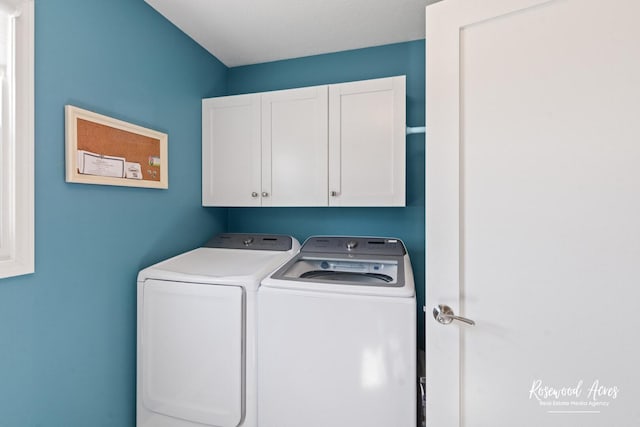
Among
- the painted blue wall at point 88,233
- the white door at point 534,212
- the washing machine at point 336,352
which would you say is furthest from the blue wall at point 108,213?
the white door at point 534,212

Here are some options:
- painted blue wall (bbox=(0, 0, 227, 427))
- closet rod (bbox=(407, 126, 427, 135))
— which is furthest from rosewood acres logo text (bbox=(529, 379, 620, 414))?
painted blue wall (bbox=(0, 0, 227, 427))

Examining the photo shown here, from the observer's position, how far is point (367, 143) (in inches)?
68.5

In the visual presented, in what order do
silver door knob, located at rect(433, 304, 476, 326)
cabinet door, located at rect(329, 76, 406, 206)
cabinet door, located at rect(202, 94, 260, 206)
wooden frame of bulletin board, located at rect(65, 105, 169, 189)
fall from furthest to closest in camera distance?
cabinet door, located at rect(202, 94, 260, 206) → cabinet door, located at rect(329, 76, 406, 206) → wooden frame of bulletin board, located at rect(65, 105, 169, 189) → silver door knob, located at rect(433, 304, 476, 326)

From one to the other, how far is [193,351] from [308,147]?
4.44 ft

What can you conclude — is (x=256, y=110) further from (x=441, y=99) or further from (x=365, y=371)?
(x=365, y=371)

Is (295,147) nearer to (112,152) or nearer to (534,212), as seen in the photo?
(112,152)

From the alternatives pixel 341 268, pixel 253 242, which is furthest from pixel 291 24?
pixel 341 268

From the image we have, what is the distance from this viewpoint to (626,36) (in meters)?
0.77

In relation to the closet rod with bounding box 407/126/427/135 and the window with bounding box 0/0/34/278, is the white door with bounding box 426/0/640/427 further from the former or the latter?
the window with bounding box 0/0/34/278

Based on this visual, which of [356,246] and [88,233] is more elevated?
[88,233]

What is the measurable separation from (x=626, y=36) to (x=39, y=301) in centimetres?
217

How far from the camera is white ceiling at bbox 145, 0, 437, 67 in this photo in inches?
63.1

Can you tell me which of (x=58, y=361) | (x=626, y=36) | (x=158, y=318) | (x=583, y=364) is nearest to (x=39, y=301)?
(x=58, y=361)

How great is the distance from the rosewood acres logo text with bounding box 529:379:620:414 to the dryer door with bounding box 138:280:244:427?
46.4 inches
